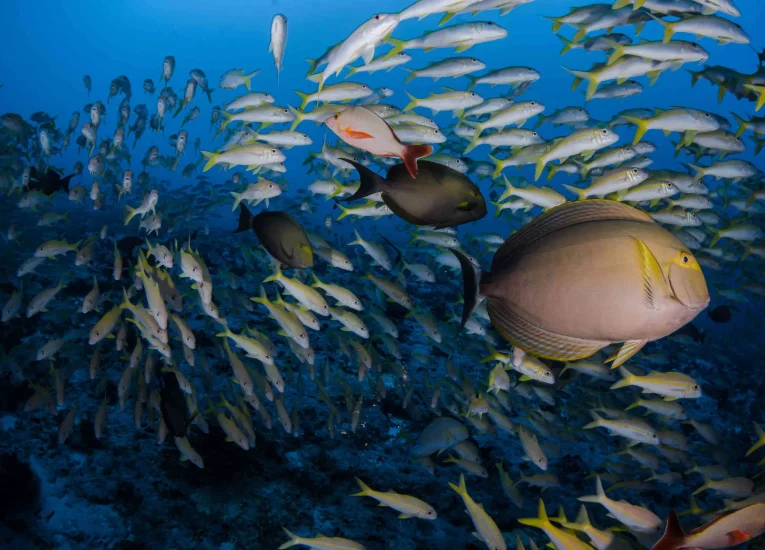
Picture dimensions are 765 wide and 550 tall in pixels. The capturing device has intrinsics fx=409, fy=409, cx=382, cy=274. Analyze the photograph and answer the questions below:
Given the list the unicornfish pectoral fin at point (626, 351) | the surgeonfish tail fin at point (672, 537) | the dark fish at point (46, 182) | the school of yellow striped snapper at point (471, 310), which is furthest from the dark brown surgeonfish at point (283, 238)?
the dark fish at point (46, 182)

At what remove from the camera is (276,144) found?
5.96 meters

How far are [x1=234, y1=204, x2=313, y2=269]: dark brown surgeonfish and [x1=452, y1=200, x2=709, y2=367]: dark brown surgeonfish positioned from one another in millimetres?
2324

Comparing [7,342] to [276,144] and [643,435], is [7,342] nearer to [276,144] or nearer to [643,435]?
[276,144]

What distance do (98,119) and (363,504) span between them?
9.56 meters

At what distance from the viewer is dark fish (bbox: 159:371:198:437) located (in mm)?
3799

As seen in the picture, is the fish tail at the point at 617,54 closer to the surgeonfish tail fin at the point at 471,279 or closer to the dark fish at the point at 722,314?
the surgeonfish tail fin at the point at 471,279

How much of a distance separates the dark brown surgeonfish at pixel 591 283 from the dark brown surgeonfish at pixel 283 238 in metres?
2.32

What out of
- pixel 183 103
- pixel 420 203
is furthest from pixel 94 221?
pixel 420 203

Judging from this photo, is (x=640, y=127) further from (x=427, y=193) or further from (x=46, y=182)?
(x=46, y=182)

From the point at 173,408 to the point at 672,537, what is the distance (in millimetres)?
3853

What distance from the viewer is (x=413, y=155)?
2.37 meters

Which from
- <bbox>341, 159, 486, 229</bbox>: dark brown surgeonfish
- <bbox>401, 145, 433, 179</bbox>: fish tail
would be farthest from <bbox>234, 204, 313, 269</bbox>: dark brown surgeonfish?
<bbox>401, 145, 433, 179</bbox>: fish tail

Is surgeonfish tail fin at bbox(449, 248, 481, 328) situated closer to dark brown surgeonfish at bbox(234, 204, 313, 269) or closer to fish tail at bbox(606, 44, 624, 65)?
dark brown surgeonfish at bbox(234, 204, 313, 269)

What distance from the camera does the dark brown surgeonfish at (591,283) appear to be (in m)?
1.26
